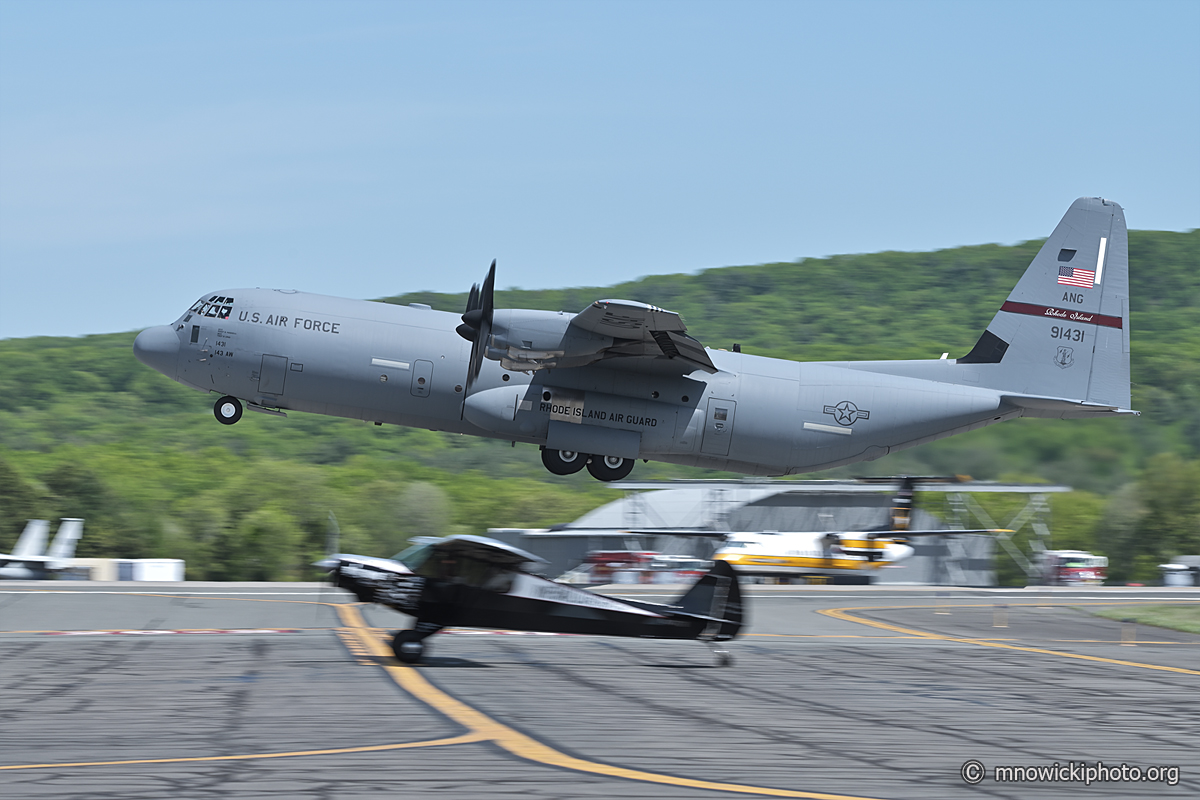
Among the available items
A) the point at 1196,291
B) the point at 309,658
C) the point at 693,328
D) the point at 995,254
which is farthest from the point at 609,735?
the point at 995,254

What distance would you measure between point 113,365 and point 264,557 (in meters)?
73.3

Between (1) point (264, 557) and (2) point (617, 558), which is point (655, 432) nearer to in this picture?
(2) point (617, 558)

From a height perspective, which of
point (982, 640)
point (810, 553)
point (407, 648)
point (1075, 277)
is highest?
point (1075, 277)

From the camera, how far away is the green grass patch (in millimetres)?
35875

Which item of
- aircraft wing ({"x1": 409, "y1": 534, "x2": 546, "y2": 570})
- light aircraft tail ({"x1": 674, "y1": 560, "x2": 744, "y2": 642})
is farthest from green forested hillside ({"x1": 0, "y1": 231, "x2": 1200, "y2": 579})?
aircraft wing ({"x1": 409, "y1": 534, "x2": 546, "y2": 570})

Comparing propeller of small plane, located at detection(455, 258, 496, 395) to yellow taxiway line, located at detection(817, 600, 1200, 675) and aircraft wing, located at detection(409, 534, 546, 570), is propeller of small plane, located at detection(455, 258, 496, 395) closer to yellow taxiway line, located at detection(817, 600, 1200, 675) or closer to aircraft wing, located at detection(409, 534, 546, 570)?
aircraft wing, located at detection(409, 534, 546, 570)

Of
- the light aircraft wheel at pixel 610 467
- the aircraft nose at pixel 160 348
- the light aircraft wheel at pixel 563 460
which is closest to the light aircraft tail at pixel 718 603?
the light aircraft wheel at pixel 610 467

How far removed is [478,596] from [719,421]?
403 inches

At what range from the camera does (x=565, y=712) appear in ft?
53.5

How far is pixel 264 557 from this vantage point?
6712 cm

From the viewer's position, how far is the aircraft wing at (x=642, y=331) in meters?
24.8

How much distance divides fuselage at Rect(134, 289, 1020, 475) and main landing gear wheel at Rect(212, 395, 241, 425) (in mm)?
499

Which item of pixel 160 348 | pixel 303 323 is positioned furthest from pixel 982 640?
pixel 160 348

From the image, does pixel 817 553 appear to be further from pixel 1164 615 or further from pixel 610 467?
pixel 610 467
